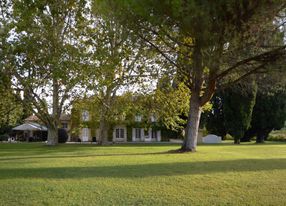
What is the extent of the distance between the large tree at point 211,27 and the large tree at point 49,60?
5303mm

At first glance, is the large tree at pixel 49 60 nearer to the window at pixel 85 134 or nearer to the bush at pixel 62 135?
the bush at pixel 62 135

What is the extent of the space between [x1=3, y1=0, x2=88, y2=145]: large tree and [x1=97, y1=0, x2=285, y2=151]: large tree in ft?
17.4

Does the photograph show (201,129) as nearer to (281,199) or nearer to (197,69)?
(197,69)

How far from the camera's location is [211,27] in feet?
44.4

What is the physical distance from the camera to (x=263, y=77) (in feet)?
68.8

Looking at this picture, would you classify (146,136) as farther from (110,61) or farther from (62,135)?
A: (110,61)

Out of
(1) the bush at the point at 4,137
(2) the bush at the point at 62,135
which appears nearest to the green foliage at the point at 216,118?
(2) the bush at the point at 62,135

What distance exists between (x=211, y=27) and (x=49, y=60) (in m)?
13.7

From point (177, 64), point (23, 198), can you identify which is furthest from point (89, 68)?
point (23, 198)

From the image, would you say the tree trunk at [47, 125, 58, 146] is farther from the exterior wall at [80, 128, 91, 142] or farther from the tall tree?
the exterior wall at [80, 128, 91, 142]

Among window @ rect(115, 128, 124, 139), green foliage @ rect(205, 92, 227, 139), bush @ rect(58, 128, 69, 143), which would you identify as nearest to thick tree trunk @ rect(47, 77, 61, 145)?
bush @ rect(58, 128, 69, 143)

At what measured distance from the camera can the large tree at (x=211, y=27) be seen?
13055mm

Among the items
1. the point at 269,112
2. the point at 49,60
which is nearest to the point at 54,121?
the point at 49,60

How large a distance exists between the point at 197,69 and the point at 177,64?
2.94 m
